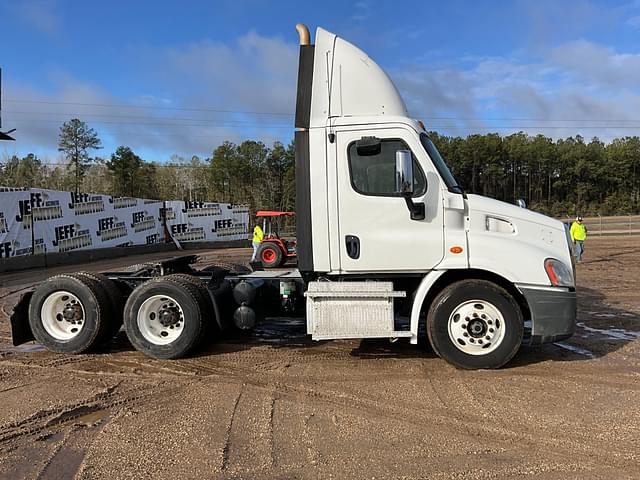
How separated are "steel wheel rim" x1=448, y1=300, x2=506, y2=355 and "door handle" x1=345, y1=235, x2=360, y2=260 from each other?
127cm

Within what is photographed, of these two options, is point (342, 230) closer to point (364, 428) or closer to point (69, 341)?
point (364, 428)

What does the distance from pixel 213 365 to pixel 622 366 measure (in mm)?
4837

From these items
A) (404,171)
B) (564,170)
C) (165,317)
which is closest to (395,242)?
(404,171)

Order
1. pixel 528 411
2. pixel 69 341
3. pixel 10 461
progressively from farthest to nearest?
1. pixel 69 341
2. pixel 528 411
3. pixel 10 461

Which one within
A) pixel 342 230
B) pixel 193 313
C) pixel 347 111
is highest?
pixel 347 111

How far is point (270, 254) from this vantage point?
59.0 ft

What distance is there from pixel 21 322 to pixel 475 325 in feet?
18.7

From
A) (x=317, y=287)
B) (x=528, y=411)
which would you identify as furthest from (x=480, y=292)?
(x=317, y=287)

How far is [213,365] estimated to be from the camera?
600 centimetres

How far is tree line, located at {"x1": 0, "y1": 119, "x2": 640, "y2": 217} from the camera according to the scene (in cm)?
4775

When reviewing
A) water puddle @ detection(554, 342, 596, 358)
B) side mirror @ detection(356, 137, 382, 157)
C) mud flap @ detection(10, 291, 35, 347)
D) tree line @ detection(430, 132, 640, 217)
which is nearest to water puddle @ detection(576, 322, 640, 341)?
water puddle @ detection(554, 342, 596, 358)

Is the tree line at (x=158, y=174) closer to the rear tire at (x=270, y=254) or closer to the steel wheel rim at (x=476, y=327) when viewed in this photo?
the rear tire at (x=270, y=254)

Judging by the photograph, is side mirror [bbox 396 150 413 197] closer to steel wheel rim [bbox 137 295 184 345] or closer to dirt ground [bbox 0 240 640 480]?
dirt ground [bbox 0 240 640 480]

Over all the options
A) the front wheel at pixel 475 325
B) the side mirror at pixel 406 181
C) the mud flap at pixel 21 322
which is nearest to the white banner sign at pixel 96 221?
the mud flap at pixel 21 322
